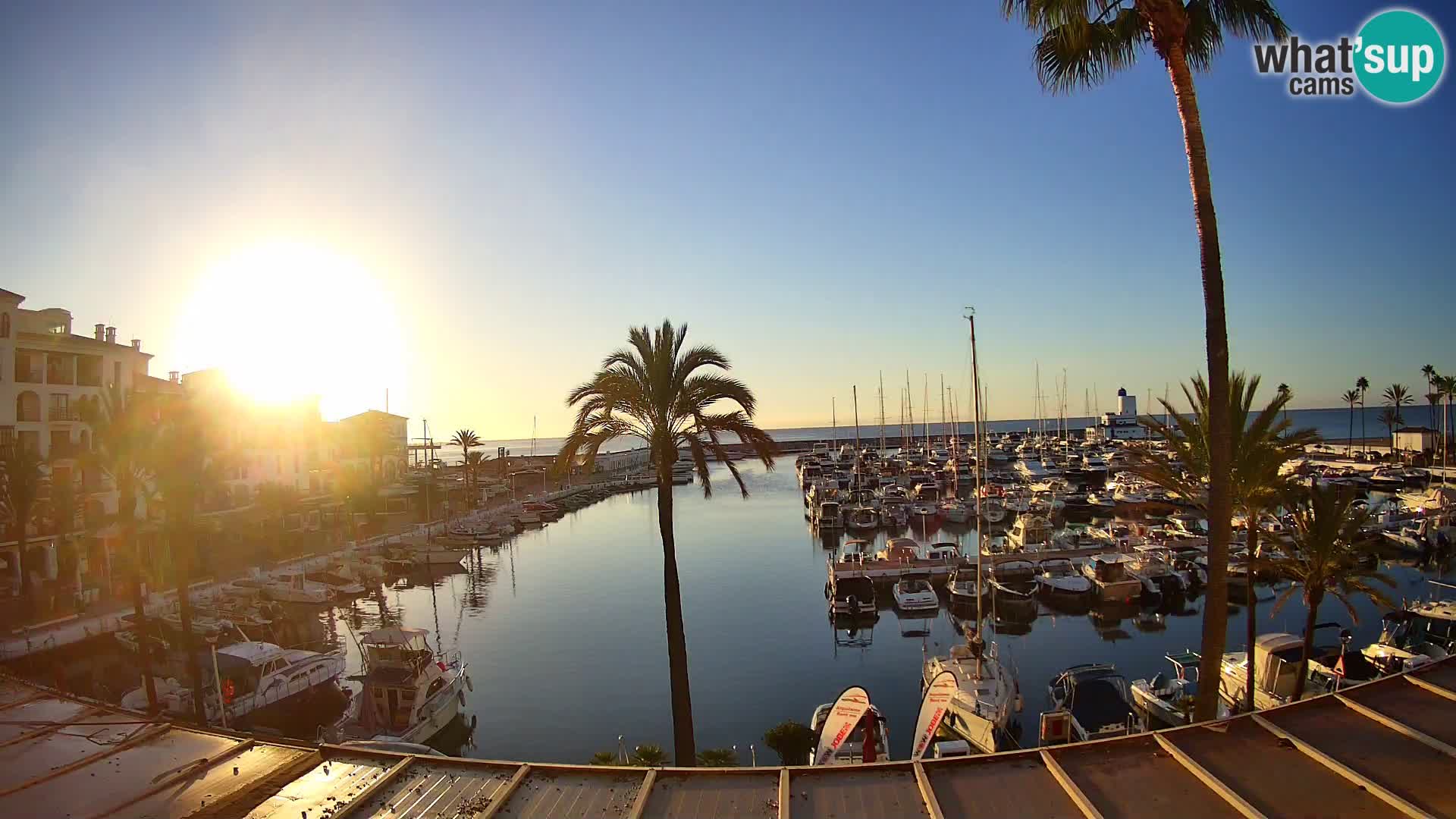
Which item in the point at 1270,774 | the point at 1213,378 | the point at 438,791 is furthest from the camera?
the point at 1213,378

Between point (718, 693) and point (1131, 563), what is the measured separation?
25261mm

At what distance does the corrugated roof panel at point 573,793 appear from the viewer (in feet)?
22.0

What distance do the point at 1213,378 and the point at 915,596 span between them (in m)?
27.5

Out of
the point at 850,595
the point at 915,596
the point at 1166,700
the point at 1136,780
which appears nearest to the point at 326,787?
the point at 1136,780

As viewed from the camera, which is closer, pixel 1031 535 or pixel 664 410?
pixel 664 410

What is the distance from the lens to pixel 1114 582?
119 ft

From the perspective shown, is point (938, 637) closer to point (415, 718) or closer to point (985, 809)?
point (415, 718)

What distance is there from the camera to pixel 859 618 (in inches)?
1364

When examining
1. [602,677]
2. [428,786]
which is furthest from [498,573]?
[428,786]

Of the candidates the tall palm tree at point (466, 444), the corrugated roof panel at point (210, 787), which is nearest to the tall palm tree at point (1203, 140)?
the corrugated roof panel at point (210, 787)

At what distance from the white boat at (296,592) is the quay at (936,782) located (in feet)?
108

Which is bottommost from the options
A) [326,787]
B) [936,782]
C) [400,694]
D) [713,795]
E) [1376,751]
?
[400,694]

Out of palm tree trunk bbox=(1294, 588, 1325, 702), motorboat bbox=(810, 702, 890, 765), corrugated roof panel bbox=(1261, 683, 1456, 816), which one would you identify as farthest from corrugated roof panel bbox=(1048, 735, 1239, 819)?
palm tree trunk bbox=(1294, 588, 1325, 702)

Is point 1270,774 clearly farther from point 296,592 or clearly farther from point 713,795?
point 296,592
